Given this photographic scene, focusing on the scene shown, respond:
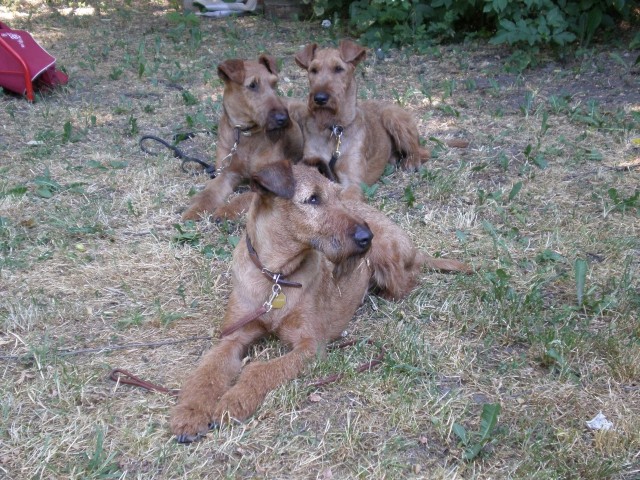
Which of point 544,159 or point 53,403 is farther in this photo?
point 544,159

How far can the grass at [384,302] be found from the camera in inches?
104

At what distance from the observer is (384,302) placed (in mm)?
3777

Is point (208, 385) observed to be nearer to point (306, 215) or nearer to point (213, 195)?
point (306, 215)

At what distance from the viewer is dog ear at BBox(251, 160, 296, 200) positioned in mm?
3070

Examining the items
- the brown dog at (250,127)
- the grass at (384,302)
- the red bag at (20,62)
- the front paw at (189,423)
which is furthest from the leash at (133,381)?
the red bag at (20,62)

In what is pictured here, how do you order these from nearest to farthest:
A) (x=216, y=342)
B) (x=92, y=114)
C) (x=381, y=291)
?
(x=216, y=342), (x=381, y=291), (x=92, y=114)

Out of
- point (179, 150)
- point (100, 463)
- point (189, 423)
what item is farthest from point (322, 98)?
point (100, 463)

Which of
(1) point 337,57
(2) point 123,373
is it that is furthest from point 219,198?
(2) point 123,373

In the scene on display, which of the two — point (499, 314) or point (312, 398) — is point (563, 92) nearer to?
point (499, 314)

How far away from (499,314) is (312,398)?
1.07 metres

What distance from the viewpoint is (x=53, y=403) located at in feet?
9.37

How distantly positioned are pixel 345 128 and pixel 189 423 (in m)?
3.37

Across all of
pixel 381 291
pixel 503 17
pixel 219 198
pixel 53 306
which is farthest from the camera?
pixel 503 17

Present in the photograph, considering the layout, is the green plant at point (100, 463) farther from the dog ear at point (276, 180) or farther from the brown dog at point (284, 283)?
the dog ear at point (276, 180)
